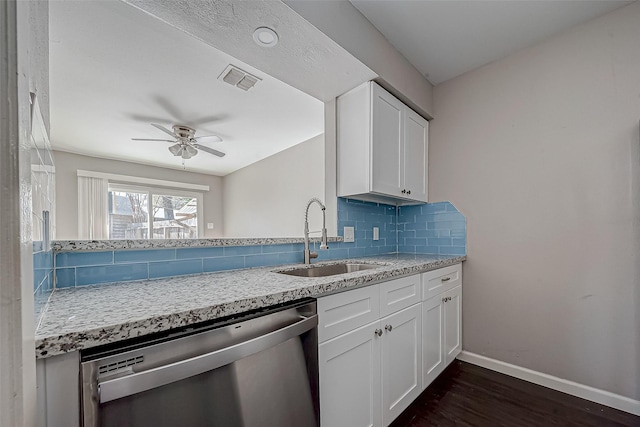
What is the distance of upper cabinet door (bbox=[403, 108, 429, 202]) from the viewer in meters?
2.19

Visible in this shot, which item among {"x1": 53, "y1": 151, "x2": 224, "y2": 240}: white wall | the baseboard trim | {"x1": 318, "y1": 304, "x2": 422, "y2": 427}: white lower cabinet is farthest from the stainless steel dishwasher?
{"x1": 53, "y1": 151, "x2": 224, "y2": 240}: white wall

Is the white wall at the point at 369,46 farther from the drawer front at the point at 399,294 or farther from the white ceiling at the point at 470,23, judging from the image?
the drawer front at the point at 399,294

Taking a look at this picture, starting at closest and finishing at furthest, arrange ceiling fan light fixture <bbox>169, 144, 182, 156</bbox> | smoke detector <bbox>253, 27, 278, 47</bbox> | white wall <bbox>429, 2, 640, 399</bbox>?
smoke detector <bbox>253, 27, 278, 47</bbox>
white wall <bbox>429, 2, 640, 399</bbox>
ceiling fan light fixture <bbox>169, 144, 182, 156</bbox>

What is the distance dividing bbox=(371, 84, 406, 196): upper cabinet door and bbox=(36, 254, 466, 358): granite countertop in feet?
2.76

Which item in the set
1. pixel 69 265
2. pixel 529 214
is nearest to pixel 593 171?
pixel 529 214

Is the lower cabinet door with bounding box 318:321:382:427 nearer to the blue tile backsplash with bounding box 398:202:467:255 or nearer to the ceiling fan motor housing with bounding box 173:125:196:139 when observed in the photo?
the blue tile backsplash with bounding box 398:202:467:255

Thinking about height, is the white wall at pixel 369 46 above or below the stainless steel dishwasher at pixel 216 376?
above

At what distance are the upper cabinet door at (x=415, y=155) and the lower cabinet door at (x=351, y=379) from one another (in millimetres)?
1302

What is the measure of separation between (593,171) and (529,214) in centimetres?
42

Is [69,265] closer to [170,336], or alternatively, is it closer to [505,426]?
[170,336]

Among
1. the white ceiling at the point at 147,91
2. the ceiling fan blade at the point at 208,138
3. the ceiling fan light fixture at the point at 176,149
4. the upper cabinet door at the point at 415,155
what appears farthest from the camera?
the ceiling fan light fixture at the point at 176,149

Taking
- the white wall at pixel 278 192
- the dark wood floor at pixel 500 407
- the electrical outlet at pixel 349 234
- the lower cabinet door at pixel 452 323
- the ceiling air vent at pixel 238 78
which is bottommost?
the dark wood floor at pixel 500 407

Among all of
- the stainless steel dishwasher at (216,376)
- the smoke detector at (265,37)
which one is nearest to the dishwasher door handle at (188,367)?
the stainless steel dishwasher at (216,376)

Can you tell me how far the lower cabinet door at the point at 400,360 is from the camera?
136 centimetres
